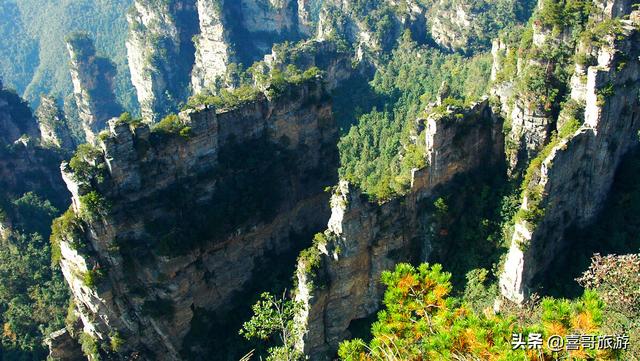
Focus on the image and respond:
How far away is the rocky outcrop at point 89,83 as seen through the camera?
95.2m

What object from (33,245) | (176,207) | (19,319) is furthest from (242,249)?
(33,245)

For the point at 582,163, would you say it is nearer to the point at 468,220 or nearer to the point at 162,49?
the point at 468,220

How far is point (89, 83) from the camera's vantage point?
9706cm

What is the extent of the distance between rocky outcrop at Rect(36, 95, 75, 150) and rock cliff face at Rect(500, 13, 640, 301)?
65752 mm

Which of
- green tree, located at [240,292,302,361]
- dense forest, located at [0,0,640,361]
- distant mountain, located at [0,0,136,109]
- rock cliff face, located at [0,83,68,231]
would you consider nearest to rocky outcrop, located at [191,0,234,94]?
distant mountain, located at [0,0,136,109]

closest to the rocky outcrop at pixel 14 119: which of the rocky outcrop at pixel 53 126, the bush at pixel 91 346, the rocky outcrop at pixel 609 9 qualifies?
the rocky outcrop at pixel 53 126

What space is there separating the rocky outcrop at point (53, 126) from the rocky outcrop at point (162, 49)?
1810 cm

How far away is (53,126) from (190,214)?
50.9 metres

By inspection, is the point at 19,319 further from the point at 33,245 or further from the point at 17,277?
the point at 33,245

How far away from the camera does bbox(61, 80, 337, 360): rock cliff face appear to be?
3195 cm

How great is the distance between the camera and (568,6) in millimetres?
34375

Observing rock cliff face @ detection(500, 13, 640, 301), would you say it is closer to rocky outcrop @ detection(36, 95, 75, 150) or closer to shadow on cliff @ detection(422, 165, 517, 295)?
shadow on cliff @ detection(422, 165, 517, 295)

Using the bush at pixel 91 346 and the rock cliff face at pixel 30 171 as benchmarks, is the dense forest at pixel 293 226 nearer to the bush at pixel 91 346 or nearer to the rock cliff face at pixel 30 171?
the bush at pixel 91 346

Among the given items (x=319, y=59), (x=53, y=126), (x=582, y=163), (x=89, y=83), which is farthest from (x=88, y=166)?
(x=89, y=83)
